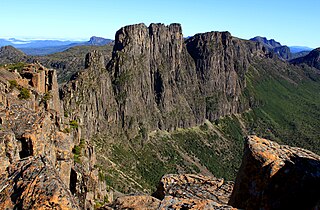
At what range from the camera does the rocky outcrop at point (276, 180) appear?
1584 cm

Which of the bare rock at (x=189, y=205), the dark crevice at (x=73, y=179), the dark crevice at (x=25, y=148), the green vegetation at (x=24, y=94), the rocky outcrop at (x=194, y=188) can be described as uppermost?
the green vegetation at (x=24, y=94)

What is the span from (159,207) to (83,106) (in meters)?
191

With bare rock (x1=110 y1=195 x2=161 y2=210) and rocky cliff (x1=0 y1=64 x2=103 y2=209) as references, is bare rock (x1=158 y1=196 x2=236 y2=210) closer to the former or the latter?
bare rock (x1=110 y1=195 x2=161 y2=210)

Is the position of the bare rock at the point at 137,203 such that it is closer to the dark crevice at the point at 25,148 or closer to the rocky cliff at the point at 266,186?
the rocky cliff at the point at 266,186

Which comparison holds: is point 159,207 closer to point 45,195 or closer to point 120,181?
point 45,195

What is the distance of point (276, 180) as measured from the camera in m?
16.4

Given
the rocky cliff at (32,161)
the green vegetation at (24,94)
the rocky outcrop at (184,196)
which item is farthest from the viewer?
the green vegetation at (24,94)

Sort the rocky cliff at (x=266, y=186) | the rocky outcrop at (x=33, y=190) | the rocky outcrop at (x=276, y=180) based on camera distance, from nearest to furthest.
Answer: the rocky outcrop at (x=33, y=190), the rocky cliff at (x=266, y=186), the rocky outcrop at (x=276, y=180)

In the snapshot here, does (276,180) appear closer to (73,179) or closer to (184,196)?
(184,196)

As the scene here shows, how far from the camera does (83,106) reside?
198 m

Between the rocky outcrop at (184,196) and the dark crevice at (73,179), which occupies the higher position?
the rocky outcrop at (184,196)

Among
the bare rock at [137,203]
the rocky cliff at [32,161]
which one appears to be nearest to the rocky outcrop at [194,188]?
the bare rock at [137,203]

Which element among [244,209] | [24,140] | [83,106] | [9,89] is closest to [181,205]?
[244,209]

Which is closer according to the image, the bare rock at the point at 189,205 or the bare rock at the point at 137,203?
the bare rock at the point at 189,205
